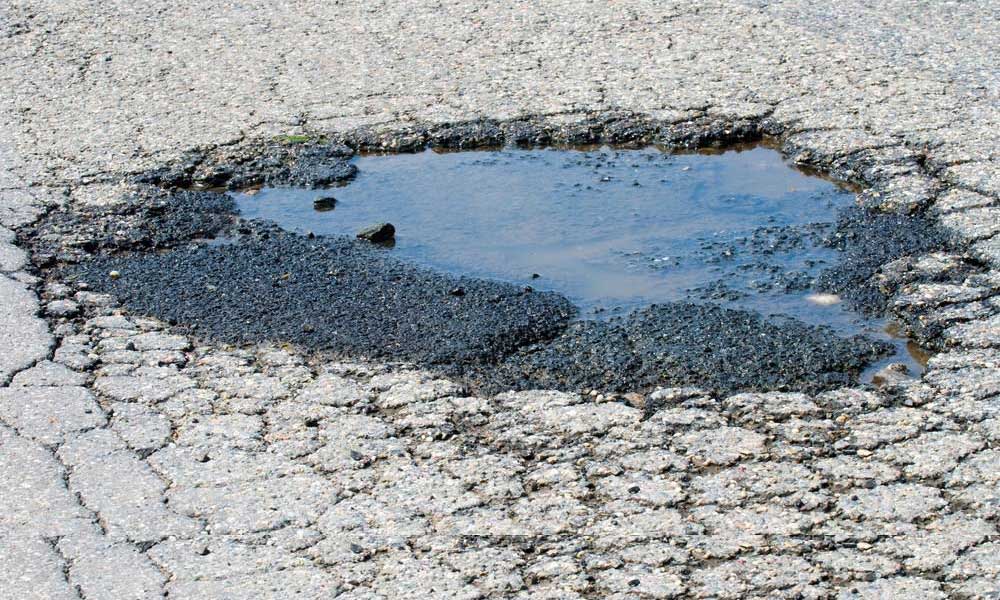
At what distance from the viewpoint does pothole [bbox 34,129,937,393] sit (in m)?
3.82

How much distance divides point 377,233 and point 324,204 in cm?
48

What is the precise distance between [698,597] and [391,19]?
5.37m

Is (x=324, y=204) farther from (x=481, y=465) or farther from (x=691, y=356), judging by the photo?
(x=481, y=465)

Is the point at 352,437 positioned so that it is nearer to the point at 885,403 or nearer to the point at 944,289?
the point at 885,403

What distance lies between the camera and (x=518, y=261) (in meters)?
4.55

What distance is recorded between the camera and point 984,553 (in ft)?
9.21

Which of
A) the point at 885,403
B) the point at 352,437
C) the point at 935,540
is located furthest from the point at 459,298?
the point at 935,540

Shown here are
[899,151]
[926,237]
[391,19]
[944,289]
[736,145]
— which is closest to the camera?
[944,289]

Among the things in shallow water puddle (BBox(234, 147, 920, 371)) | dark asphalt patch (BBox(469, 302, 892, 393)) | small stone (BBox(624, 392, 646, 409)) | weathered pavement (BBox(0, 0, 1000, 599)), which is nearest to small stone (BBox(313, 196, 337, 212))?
shallow water puddle (BBox(234, 147, 920, 371))

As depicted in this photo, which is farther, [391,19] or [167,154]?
[391,19]

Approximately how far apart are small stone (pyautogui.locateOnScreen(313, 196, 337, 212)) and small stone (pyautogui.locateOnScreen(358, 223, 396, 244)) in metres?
0.38

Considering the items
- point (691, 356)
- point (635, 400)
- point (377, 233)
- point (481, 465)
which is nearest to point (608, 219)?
point (377, 233)

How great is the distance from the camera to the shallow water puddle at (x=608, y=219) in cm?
430

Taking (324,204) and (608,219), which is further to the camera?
(324,204)
